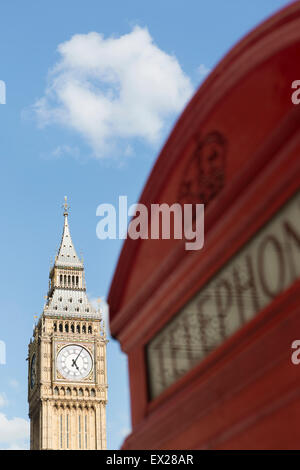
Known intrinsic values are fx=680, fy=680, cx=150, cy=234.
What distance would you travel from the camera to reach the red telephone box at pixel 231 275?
12.4ft

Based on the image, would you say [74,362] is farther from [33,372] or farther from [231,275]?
[231,275]

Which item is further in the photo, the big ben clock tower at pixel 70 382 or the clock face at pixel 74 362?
the clock face at pixel 74 362

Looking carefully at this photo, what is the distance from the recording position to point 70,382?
2510 inches

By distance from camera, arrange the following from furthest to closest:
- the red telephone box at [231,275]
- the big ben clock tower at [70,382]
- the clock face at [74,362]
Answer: the clock face at [74,362], the big ben clock tower at [70,382], the red telephone box at [231,275]

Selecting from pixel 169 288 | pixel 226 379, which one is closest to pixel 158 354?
pixel 169 288

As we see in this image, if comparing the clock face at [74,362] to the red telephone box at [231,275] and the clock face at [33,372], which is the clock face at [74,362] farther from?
the red telephone box at [231,275]

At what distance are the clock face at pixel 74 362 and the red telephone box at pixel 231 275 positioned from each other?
2347 inches

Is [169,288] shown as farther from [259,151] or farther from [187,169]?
[259,151]

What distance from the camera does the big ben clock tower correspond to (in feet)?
208

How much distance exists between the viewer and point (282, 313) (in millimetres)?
3719

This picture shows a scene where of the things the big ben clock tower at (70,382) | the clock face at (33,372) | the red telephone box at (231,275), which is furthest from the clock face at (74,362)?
the red telephone box at (231,275)
